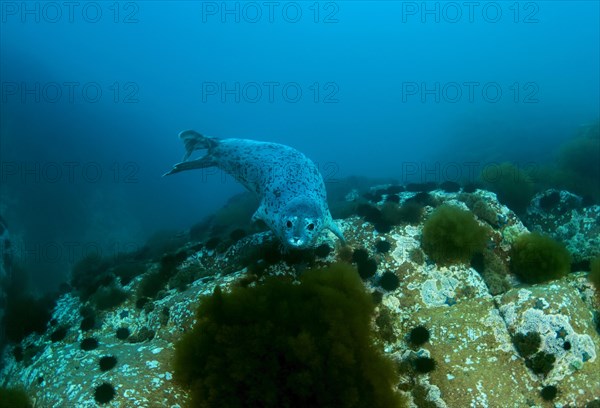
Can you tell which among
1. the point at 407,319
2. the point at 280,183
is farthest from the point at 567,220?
the point at 280,183

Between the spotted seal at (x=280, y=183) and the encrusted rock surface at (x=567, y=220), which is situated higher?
the spotted seal at (x=280, y=183)

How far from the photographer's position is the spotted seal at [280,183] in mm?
7598

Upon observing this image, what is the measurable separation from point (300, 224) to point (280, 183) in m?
2.03

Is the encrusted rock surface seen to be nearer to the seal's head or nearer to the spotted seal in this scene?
the spotted seal

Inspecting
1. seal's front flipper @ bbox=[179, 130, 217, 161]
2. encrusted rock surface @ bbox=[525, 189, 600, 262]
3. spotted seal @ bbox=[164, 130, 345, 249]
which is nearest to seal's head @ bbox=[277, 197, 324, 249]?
spotted seal @ bbox=[164, 130, 345, 249]

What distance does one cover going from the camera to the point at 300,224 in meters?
7.42

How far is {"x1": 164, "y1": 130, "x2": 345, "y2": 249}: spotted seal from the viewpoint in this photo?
7.60 meters

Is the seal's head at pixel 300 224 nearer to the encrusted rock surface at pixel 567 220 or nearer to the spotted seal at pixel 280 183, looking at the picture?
the spotted seal at pixel 280 183

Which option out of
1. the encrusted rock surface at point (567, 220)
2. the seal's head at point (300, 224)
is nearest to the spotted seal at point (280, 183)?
the seal's head at point (300, 224)

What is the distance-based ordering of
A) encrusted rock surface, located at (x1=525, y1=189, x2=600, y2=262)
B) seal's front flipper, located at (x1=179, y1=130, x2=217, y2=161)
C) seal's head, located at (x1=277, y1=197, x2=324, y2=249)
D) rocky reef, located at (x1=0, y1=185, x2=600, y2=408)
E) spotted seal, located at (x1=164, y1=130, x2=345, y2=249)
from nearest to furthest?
rocky reef, located at (x1=0, y1=185, x2=600, y2=408)
seal's head, located at (x1=277, y1=197, x2=324, y2=249)
spotted seal, located at (x1=164, y1=130, x2=345, y2=249)
encrusted rock surface, located at (x1=525, y1=189, x2=600, y2=262)
seal's front flipper, located at (x1=179, y1=130, x2=217, y2=161)

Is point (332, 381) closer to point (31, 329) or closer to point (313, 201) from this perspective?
point (313, 201)

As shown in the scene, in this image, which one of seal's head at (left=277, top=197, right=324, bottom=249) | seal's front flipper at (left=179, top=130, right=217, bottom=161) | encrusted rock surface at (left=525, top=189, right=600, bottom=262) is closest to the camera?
seal's head at (left=277, top=197, right=324, bottom=249)

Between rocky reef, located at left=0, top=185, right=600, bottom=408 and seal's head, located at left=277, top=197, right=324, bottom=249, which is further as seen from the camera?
seal's head, located at left=277, top=197, right=324, bottom=249

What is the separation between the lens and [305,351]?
566 centimetres
